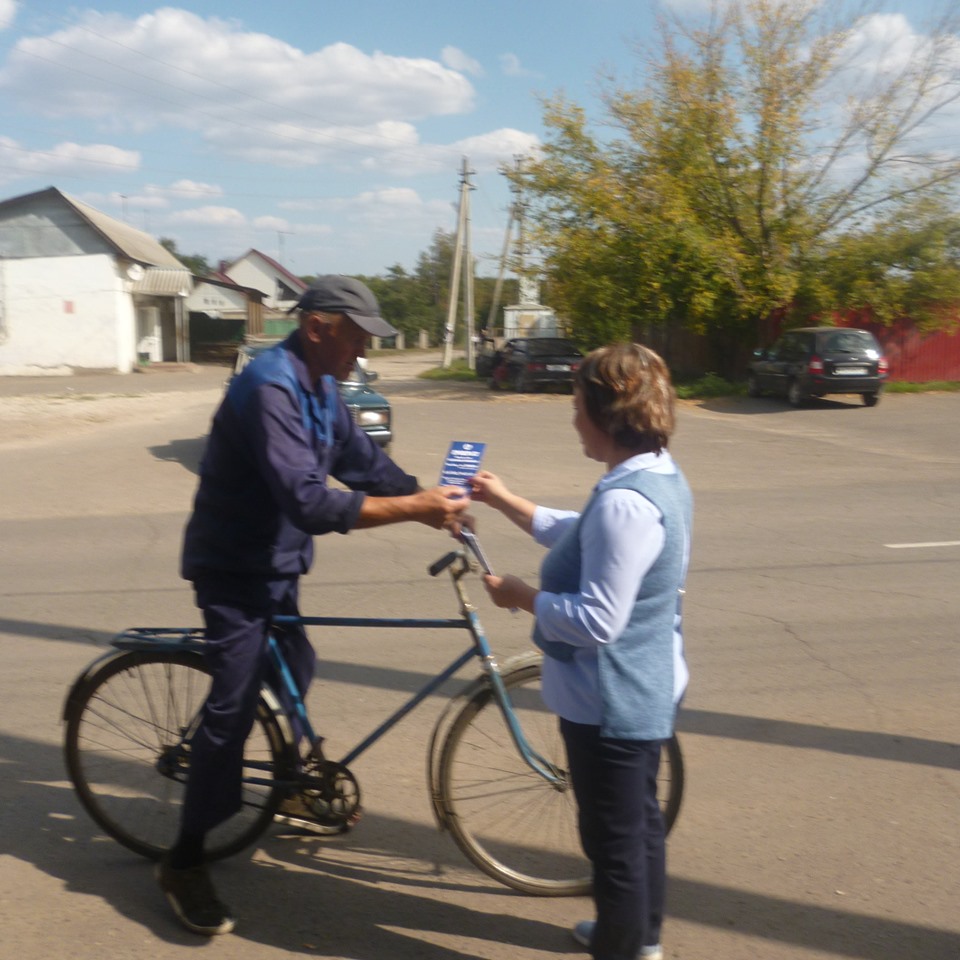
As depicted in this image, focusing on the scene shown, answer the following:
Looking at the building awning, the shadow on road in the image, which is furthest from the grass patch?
the shadow on road

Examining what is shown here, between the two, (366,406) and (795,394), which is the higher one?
(366,406)

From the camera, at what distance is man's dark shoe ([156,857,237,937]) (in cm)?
309

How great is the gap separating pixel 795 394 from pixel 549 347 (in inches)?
261

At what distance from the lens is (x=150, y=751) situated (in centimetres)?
359

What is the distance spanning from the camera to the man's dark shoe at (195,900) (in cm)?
309

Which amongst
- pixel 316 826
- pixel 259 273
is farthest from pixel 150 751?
pixel 259 273

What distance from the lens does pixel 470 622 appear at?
3189mm

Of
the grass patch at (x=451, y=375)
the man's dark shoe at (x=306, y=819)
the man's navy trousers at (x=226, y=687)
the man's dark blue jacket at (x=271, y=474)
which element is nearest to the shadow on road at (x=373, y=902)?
the man's dark shoe at (x=306, y=819)

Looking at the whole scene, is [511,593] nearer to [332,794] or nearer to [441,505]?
[441,505]

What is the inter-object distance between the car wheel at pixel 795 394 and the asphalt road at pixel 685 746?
11.1m

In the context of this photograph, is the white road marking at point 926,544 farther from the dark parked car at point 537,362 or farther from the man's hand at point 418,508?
the dark parked car at point 537,362

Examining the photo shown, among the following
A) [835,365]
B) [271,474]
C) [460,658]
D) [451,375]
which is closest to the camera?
[271,474]

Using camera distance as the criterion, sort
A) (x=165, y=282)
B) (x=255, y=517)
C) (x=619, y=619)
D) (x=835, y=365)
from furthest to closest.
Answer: (x=165, y=282)
(x=835, y=365)
(x=255, y=517)
(x=619, y=619)

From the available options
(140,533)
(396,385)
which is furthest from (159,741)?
(396,385)
